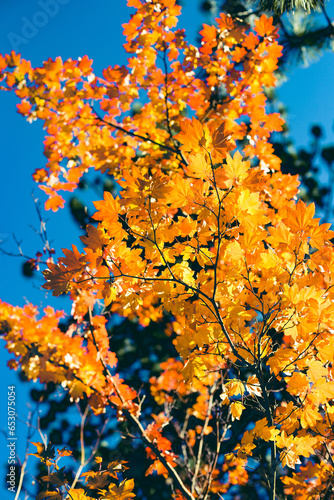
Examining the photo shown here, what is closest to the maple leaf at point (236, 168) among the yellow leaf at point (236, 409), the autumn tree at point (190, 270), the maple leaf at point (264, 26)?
the autumn tree at point (190, 270)

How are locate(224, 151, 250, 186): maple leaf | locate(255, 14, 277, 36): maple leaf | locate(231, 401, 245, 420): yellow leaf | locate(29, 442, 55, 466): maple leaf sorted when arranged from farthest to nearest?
locate(255, 14, 277, 36): maple leaf → locate(29, 442, 55, 466): maple leaf → locate(231, 401, 245, 420): yellow leaf → locate(224, 151, 250, 186): maple leaf

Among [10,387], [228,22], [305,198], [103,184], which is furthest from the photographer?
[103,184]

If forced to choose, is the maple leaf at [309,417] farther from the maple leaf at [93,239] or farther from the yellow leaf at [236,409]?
the maple leaf at [93,239]

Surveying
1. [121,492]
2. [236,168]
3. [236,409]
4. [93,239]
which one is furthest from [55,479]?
[236,168]

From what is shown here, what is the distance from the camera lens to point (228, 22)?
2.85 metres

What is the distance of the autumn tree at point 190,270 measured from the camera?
1.14 m

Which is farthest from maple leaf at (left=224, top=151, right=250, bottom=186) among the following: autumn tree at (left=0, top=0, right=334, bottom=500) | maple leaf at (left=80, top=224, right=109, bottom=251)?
maple leaf at (left=80, top=224, right=109, bottom=251)

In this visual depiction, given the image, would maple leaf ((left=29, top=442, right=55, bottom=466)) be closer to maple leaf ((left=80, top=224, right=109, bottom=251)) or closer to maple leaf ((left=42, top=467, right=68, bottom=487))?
maple leaf ((left=42, top=467, right=68, bottom=487))

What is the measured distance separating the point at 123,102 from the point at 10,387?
334cm

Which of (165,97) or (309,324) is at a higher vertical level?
(165,97)

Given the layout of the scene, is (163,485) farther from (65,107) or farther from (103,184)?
(103,184)

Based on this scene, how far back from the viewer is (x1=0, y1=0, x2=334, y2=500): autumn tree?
1136mm

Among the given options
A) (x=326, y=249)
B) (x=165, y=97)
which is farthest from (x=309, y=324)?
(x=165, y=97)

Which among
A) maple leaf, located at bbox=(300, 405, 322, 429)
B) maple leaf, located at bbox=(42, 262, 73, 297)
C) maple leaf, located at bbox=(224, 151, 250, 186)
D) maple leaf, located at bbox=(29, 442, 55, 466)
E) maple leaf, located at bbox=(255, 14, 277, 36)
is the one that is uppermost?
maple leaf, located at bbox=(255, 14, 277, 36)
